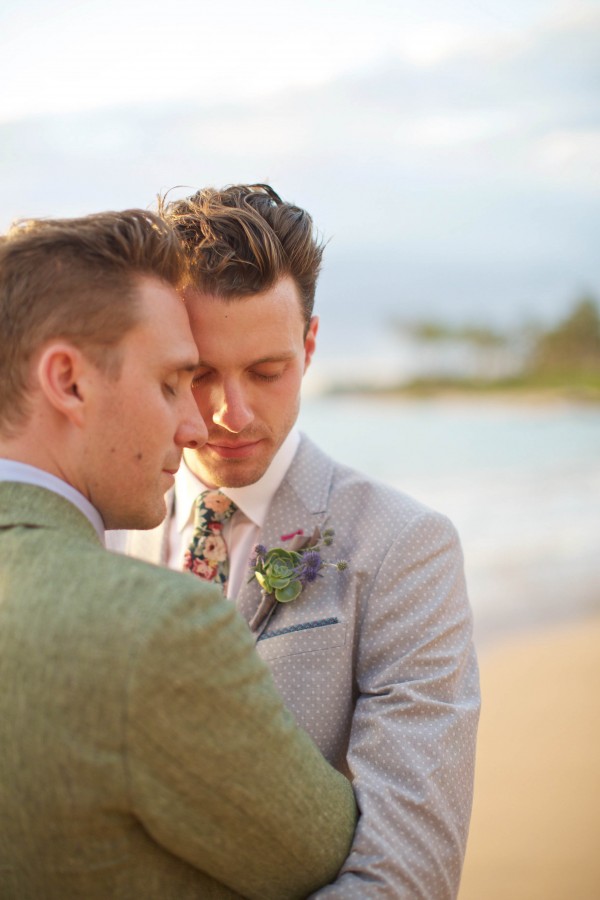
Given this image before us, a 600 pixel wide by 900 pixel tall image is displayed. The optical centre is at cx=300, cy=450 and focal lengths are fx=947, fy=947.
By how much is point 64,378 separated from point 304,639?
86 centimetres

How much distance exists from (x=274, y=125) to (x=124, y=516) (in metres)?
20.7

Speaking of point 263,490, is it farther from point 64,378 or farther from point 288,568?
point 64,378

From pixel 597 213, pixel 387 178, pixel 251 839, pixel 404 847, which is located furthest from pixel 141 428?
pixel 597 213

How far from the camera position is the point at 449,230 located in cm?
2898

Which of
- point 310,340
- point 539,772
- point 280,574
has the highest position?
point 310,340

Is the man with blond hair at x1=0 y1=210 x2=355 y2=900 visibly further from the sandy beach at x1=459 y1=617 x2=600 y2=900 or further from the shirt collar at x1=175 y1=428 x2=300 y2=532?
the sandy beach at x1=459 y1=617 x2=600 y2=900

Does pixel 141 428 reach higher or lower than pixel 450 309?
lower

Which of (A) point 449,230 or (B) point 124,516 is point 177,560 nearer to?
(B) point 124,516

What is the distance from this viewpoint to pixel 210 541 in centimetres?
247

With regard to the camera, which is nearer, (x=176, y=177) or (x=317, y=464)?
(x=317, y=464)

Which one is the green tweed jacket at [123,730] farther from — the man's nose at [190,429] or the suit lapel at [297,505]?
the suit lapel at [297,505]

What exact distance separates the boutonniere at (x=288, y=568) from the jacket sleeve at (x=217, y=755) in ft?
1.95

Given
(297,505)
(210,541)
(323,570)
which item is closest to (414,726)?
(323,570)

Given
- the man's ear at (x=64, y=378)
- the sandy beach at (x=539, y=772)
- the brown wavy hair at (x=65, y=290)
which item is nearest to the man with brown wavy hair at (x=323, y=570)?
the brown wavy hair at (x=65, y=290)
